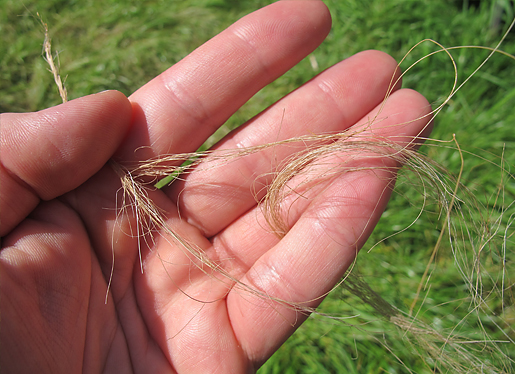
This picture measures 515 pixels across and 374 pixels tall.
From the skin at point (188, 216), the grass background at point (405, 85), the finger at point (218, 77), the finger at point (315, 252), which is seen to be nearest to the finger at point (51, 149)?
the skin at point (188, 216)

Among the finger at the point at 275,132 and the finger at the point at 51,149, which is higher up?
the finger at the point at 51,149

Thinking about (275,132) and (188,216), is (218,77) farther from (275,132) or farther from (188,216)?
(188,216)

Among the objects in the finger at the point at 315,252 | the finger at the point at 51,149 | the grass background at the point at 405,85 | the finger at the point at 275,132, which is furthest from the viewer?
the grass background at the point at 405,85

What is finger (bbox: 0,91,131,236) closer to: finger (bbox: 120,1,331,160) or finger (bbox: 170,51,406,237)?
finger (bbox: 120,1,331,160)

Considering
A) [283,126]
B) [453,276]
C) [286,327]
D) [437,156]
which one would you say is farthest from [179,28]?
[453,276]

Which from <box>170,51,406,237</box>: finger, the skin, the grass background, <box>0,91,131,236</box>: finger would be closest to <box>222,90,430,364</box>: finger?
the skin

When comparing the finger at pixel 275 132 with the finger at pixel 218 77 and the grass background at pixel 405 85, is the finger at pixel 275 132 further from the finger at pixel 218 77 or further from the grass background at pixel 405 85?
the grass background at pixel 405 85

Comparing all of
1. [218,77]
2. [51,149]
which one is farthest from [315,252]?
[51,149]
